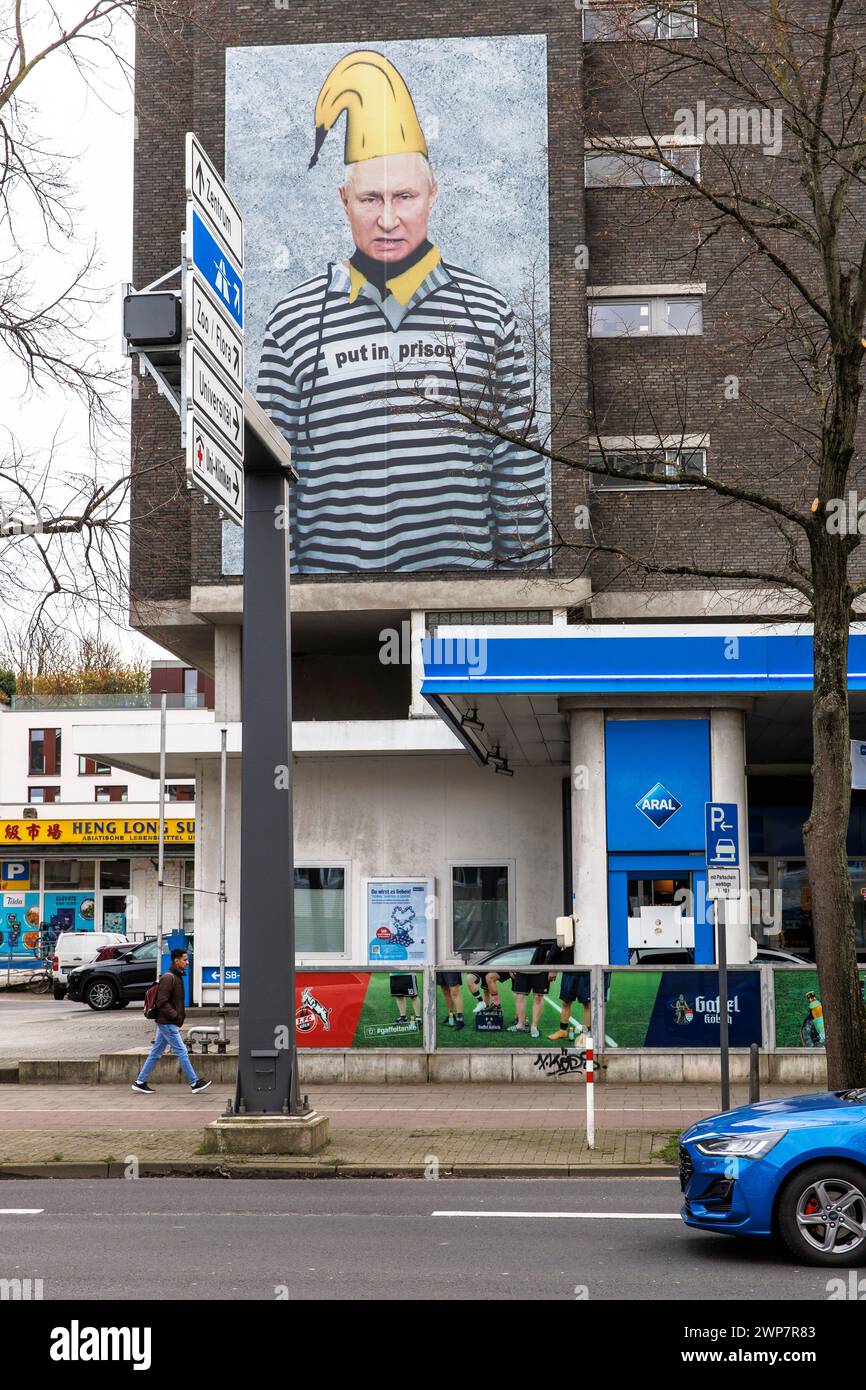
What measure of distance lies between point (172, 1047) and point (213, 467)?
9.75m

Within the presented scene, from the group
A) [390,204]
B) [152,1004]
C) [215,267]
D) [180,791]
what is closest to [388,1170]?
[152,1004]

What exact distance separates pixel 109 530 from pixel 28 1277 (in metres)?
8.56

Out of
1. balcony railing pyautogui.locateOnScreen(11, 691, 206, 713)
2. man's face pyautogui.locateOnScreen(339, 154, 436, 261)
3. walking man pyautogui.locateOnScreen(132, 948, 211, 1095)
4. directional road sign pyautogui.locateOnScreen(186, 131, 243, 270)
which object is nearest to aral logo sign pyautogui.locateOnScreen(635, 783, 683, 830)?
walking man pyautogui.locateOnScreen(132, 948, 211, 1095)

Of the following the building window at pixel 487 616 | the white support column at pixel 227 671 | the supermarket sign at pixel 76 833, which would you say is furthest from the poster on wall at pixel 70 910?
the building window at pixel 487 616

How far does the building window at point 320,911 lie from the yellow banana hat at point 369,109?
14.1 metres

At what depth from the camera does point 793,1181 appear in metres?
8.94

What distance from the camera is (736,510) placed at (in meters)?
31.1

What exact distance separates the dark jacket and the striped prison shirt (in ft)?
43.4

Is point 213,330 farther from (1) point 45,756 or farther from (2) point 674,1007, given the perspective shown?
(1) point 45,756

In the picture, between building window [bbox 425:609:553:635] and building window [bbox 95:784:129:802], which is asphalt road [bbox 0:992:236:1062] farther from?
building window [bbox 95:784:129:802]

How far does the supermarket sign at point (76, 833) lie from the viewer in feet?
176

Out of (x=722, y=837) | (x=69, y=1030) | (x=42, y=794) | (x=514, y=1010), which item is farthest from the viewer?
(x=42, y=794)
